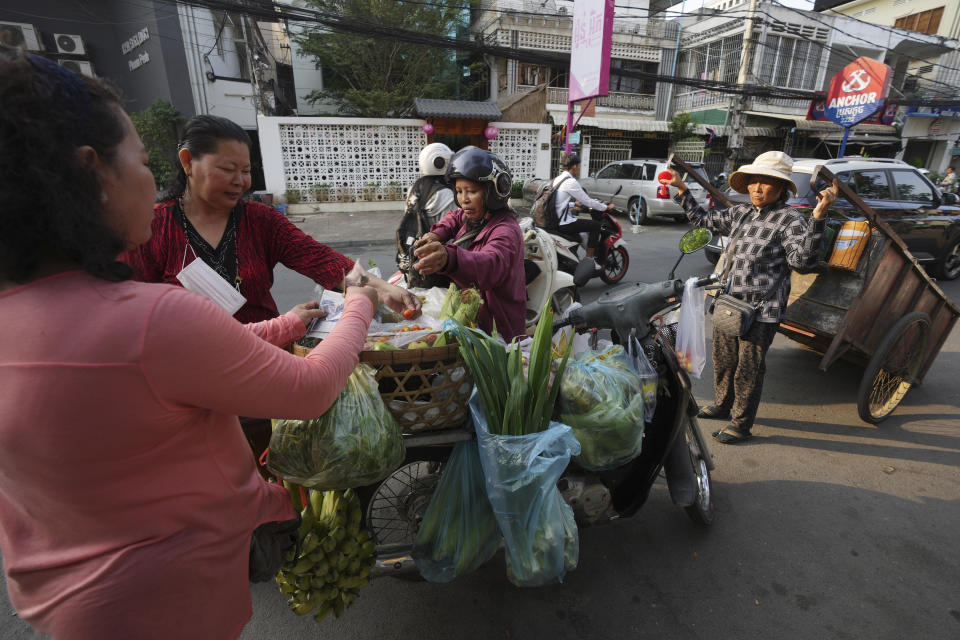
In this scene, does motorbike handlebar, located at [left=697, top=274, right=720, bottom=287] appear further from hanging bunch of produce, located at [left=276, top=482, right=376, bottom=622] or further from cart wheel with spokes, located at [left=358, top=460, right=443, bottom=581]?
hanging bunch of produce, located at [left=276, top=482, right=376, bottom=622]

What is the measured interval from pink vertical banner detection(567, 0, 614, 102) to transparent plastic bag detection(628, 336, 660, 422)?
29.1 feet

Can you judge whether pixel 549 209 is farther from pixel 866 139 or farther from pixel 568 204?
pixel 866 139

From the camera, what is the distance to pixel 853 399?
368 cm

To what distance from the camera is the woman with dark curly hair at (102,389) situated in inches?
28.0

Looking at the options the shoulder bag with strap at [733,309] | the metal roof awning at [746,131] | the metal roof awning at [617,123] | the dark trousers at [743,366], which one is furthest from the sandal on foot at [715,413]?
the metal roof awning at [746,131]

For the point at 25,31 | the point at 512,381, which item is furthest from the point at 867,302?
the point at 25,31

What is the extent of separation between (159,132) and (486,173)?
14284mm

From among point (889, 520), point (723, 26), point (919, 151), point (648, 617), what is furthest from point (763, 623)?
point (919, 151)

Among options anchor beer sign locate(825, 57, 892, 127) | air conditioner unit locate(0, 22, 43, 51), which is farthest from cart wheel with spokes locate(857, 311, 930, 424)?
air conditioner unit locate(0, 22, 43, 51)

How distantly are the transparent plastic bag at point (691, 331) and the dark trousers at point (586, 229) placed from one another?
3960mm

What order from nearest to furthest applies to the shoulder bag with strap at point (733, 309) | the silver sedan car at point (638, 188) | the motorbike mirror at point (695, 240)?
the motorbike mirror at point (695, 240) < the shoulder bag with strap at point (733, 309) < the silver sedan car at point (638, 188)

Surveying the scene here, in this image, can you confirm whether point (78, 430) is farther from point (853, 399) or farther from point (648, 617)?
point (853, 399)

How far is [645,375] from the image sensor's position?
1977 millimetres

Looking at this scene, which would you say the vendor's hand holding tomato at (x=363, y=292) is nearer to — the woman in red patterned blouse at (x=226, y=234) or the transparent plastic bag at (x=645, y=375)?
the woman in red patterned blouse at (x=226, y=234)
